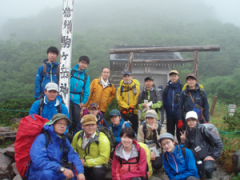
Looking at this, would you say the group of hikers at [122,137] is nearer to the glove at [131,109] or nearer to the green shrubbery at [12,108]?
the glove at [131,109]

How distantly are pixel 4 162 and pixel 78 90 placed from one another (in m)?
2.07

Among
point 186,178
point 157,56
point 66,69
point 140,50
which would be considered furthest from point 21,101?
Result: point 157,56

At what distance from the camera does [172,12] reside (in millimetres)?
70375

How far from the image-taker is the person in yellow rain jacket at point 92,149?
2.61 m

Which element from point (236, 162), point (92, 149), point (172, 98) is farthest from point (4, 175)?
point (236, 162)

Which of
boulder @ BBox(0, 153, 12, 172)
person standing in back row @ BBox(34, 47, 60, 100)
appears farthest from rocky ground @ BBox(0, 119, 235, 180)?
person standing in back row @ BBox(34, 47, 60, 100)

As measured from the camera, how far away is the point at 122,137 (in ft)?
8.12

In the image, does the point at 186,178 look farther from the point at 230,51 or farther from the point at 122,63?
the point at 230,51

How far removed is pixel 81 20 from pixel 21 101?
210ft

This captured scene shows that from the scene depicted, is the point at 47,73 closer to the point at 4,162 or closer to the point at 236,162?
the point at 4,162

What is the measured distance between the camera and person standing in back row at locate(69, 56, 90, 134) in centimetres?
370

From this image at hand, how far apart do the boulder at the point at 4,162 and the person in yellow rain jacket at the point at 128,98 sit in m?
2.61

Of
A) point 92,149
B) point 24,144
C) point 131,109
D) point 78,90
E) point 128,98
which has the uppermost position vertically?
point 78,90

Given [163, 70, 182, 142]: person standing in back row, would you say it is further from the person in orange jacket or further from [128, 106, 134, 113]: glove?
the person in orange jacket
